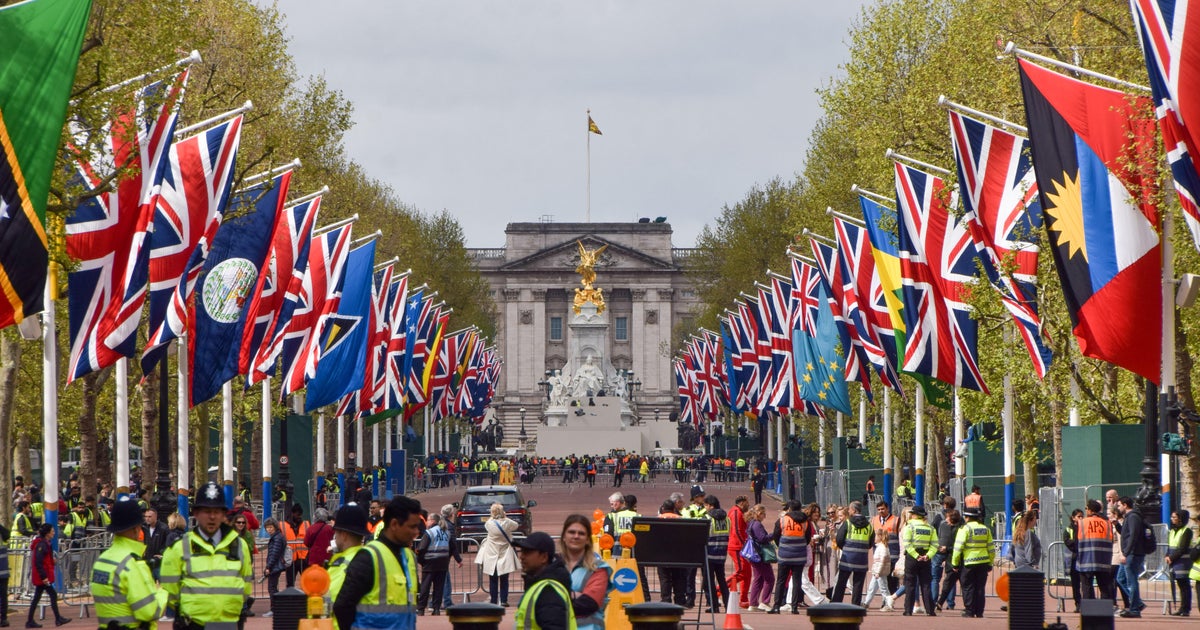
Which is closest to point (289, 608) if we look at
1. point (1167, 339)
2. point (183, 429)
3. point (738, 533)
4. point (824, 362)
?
point (738, 533)

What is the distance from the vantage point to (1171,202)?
2131 centimetres

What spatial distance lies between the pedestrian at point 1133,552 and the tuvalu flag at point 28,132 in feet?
43.3

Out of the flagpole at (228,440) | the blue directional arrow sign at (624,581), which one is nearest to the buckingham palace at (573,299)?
the flagpole at (228,440)

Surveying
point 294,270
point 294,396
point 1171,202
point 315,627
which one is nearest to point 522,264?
point 294,396

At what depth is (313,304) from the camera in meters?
33.1

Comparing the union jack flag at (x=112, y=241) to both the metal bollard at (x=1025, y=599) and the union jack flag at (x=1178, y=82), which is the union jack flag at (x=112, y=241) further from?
the union jack flag at (x=1178, y=82)

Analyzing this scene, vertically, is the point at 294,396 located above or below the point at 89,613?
above

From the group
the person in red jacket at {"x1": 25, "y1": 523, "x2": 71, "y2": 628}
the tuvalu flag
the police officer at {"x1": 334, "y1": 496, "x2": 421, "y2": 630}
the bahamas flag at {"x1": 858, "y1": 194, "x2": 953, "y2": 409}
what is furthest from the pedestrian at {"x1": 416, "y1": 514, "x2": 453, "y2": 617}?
the police officer at {"x1": 334, "y1": 496, "x2": 421, "y2": 630}

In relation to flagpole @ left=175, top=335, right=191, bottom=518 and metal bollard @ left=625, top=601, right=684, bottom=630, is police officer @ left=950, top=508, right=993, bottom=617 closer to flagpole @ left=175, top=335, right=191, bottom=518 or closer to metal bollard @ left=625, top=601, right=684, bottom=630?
metal bollard @ left=625, top=601, right=684, bottom=630

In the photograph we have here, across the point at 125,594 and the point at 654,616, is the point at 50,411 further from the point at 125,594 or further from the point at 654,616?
the point at 125,594

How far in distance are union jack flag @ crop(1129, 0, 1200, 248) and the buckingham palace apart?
13830cm

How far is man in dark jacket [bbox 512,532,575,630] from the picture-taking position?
10.3m

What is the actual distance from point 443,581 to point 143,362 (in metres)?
4.90

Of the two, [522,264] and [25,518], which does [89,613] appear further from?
[522,264]
